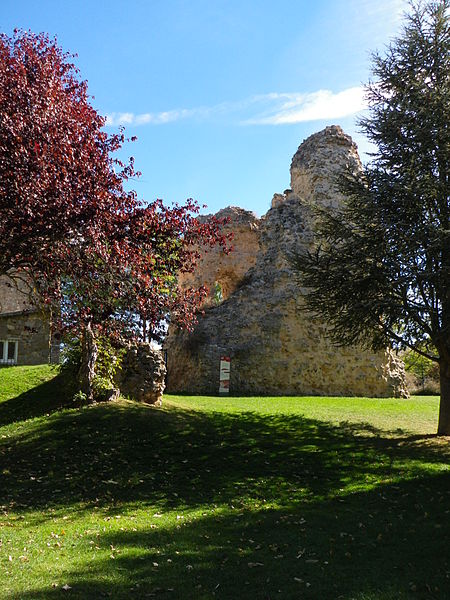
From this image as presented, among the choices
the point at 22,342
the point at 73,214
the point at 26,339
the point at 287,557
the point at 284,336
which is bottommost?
the point at 287,557

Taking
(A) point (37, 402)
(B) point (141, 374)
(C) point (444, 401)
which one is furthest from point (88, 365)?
(C) point (444, 401)

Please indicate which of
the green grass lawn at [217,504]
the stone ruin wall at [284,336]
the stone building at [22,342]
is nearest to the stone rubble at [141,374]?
the green grass lawn at [217,504]

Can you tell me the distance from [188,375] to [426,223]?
12.3m

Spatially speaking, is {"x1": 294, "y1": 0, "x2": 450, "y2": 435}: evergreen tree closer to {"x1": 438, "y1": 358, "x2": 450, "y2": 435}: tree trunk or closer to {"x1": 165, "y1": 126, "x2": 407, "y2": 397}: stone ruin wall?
{"x1": 438, "y1": 358, "x2": 450, "y2": 435}: tree trunk

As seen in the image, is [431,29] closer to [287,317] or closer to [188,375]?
[287,317]

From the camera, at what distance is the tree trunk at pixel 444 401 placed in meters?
12.9

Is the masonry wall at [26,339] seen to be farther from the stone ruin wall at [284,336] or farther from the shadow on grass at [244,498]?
the shadow on grass at [244,498]

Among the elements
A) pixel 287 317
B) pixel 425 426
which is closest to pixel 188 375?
pixel 287 317

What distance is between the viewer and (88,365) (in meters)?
13.9

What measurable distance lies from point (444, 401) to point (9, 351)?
14.9 metres

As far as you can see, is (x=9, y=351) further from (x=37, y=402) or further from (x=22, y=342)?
(x=37, y=402)

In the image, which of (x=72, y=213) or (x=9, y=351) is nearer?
(x=72, y=213)

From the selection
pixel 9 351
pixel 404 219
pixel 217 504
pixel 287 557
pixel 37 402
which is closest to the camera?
pixel 287 557

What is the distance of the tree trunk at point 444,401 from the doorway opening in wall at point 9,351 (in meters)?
14.5
